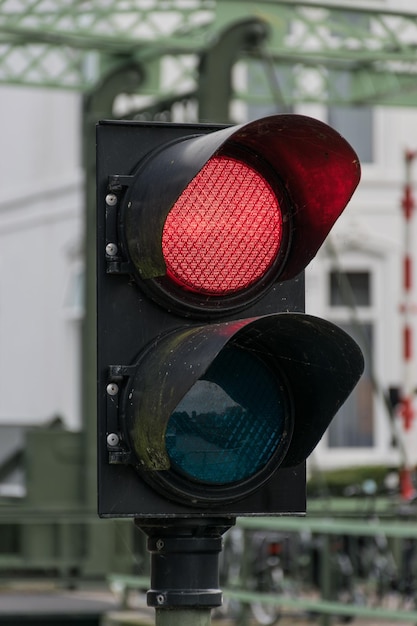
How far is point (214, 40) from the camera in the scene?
14.2m

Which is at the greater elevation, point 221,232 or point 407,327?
point 221,232

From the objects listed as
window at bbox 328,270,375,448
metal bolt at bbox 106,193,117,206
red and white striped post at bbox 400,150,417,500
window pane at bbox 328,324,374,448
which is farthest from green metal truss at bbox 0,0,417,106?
window pane at bbox 328,324,374,448

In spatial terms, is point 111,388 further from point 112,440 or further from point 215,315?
point 215,315

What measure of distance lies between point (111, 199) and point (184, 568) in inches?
27.6

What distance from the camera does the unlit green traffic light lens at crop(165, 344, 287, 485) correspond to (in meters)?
3.44

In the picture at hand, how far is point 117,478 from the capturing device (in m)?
3.43

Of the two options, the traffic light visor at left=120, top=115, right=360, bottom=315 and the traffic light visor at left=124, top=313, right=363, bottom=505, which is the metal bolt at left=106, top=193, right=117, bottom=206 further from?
the traffic light visor at left=124, top=313, right=363, bottom=505

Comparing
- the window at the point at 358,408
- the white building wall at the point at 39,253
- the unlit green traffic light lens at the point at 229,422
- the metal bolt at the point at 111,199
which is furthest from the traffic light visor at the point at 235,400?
the white building wall at the point at 39,253

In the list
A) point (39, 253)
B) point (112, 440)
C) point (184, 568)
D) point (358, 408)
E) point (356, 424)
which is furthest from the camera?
point (39, 253)

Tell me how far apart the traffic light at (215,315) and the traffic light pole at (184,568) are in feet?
0.31

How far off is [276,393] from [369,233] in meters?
23.6

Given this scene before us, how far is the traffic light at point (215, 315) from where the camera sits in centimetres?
341

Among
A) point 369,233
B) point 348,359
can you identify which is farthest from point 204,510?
point 369,233

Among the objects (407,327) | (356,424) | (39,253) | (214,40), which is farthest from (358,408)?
(214,40)
